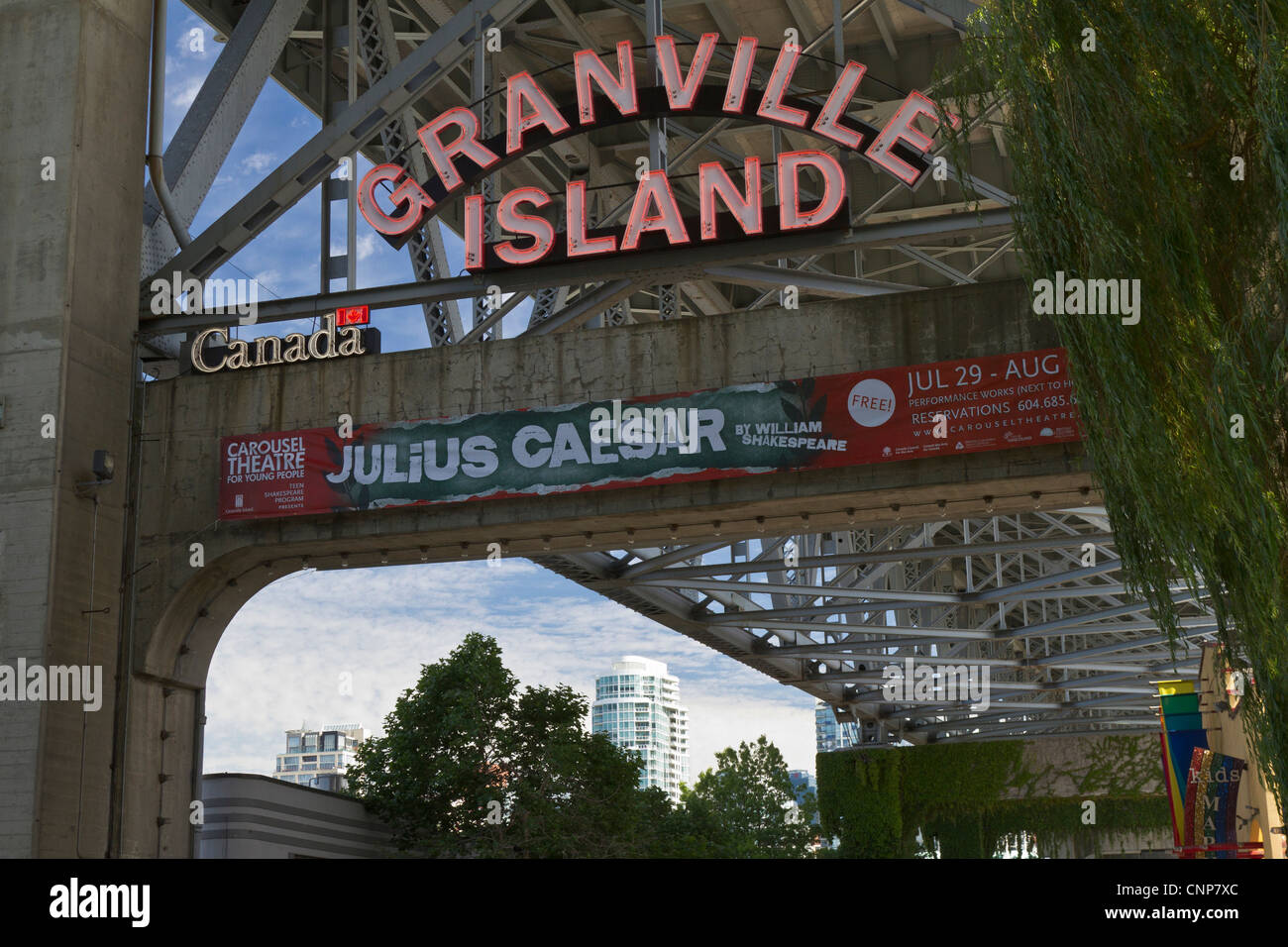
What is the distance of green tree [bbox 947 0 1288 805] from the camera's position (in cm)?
1188

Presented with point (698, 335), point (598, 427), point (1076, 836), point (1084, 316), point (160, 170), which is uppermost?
point (160, 170)

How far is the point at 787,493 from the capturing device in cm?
2095

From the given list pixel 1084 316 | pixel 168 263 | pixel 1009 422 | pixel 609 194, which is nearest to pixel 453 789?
pixel 609 194

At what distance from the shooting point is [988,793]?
59688 mm

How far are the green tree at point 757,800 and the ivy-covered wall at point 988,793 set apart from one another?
20509 mm

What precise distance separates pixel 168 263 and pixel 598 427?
29.8ft

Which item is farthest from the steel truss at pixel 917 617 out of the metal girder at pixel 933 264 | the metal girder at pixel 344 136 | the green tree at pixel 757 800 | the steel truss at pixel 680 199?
the green tree at pixel 757 800

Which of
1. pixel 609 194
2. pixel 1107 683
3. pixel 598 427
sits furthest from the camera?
pixel 1107 683

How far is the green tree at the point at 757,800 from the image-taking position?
84812mm
